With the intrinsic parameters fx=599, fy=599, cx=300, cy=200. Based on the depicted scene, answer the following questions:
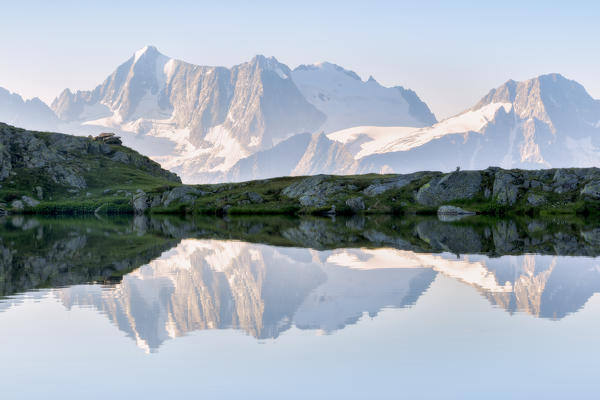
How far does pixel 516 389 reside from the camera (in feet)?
59.4

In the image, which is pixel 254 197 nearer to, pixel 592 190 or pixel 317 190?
pixel 317 190

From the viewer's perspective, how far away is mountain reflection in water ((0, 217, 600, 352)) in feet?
92.1

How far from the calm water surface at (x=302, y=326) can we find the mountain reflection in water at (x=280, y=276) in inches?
6.7

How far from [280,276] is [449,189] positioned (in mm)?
103597

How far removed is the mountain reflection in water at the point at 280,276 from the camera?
1105 inches

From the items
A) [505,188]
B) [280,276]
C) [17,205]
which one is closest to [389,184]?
[505,188]

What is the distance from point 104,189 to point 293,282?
517 feet

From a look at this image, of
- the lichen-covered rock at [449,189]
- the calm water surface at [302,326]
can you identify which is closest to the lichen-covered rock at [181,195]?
the lichen-covered rock at [449,189]

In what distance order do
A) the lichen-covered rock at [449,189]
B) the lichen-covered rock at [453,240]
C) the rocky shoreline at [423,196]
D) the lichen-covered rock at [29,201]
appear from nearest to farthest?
the lichen-covered rock at [453,240], the rocky shoreline at [423,196], the lichen-covered rock at [449,189], the lichen-covered rock at [29,201]

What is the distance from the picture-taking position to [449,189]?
13712 centimetres

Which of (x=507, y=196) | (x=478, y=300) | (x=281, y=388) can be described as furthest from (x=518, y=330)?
(x=507, y=196)

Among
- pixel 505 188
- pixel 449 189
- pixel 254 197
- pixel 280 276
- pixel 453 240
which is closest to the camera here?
pixel 280 276

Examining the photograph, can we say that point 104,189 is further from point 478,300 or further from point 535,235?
point 478,300

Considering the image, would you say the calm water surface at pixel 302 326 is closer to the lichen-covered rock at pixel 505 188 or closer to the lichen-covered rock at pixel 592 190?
the lichen-covered rock at pixel 592 190
